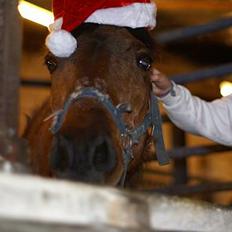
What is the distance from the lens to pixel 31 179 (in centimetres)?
77

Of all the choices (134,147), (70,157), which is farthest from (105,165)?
(134,147)

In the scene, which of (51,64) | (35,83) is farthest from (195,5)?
(51,64)

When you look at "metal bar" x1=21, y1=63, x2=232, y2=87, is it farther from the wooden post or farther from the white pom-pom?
the wooden post

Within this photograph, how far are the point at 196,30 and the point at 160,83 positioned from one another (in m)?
1.09

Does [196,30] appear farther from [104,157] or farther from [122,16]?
[104,157]

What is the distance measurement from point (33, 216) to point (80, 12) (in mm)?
1872

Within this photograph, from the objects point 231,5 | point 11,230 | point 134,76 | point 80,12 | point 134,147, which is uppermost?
point 231,5

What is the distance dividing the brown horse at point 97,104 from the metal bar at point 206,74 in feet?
3.17

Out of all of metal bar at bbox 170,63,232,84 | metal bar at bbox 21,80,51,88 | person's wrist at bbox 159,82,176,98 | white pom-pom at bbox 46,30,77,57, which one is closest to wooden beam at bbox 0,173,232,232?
white pom-pom at bbox 46,30,77,57

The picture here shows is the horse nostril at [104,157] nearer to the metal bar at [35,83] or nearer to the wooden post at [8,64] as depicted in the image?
the wooden post at [8,64]

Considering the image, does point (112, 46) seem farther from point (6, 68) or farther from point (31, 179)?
point (31, 179)

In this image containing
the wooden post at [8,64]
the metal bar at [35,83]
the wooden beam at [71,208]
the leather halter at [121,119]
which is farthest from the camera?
the metal bar at [35,83]

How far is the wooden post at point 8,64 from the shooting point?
5.67 feet

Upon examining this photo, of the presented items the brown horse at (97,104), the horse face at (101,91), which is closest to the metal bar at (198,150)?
the brown horse at (97,104)
